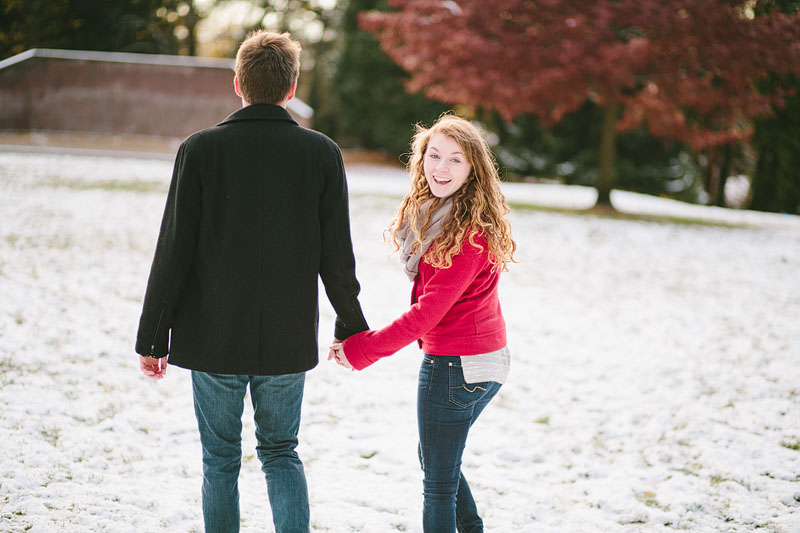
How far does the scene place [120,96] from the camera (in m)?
19.4

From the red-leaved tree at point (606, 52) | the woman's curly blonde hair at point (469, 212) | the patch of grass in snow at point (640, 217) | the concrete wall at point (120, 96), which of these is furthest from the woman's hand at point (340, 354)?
the concrete wall at point (120, 96)

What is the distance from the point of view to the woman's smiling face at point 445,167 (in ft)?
7.07

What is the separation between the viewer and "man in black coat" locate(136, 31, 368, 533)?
1999mm

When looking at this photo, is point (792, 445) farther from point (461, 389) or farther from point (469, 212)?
point (469, 212)

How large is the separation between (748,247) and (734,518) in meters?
8.96

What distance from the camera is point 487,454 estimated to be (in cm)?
359

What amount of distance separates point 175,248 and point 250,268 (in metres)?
0.22

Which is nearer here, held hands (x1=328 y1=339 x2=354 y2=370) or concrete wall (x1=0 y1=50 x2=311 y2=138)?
held hands (x1=328 y1=339 x2=354 y2=370)

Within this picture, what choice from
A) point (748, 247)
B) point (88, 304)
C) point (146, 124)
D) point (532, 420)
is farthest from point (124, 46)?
point (532, 420)

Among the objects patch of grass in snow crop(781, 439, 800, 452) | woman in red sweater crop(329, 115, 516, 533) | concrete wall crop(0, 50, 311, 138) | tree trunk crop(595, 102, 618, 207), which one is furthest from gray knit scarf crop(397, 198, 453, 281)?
concrete wall crop(0, 50, 311, 138)

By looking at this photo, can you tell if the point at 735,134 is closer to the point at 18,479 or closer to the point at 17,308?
the point at 17,308

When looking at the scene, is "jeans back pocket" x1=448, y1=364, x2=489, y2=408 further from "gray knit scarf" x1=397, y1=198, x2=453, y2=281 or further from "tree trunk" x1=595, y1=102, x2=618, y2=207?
"tree trunk" x1=595, y1=102, x2=618, y2=207

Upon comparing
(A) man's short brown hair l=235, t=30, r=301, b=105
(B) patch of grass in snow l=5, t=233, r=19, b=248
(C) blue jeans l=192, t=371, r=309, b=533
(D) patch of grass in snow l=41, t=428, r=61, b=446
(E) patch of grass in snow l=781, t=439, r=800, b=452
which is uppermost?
(A) man's short brown hair l=235, t=30, r=301, b=105

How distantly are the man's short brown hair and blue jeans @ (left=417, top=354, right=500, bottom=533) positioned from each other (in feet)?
3.09
